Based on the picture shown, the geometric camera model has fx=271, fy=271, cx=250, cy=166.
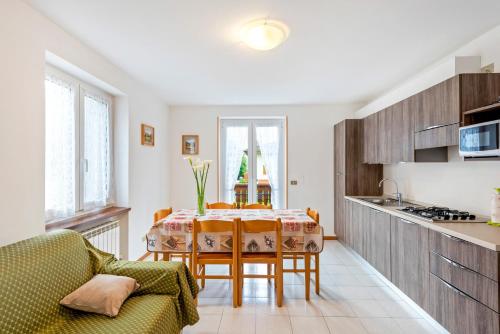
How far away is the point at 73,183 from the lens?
107 inches

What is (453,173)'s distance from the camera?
8.92 feet

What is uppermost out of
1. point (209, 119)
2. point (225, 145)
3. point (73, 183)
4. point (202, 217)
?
point (209, 119)

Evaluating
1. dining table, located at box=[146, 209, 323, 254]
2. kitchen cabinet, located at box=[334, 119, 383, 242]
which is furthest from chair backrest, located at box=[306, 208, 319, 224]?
kitchen cabinet, located at box=[334, 119, 383, 242]

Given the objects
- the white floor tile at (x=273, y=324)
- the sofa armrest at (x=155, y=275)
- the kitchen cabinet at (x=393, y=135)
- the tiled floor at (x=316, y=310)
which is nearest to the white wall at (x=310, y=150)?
the kitchen cabinet at (x=393, y=135)

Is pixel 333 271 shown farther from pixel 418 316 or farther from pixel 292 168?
pixel 292 168

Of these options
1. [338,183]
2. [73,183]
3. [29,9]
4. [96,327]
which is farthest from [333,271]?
[29,9]

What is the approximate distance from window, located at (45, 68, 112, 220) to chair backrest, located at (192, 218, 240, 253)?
4.21 ft

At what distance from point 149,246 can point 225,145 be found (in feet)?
9.42

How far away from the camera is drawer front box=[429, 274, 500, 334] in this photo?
165 cm

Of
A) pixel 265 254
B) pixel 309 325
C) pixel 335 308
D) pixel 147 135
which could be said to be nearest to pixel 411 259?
pixel 335 308

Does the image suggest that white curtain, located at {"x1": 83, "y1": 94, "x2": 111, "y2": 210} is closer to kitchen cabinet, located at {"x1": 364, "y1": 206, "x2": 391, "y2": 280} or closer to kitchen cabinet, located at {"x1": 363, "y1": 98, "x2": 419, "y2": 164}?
kitchen cabinet, located at {"x1": 364, "y1": 206, "x2": 391, "y2": 280}

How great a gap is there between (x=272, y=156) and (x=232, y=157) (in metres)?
0.76

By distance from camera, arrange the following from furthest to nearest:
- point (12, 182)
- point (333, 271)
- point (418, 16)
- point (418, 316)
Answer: point (333, 271) < point (418, 316) < point (418, 16) < point (12, 182)

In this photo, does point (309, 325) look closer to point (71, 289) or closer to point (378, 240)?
point (378, 240)
